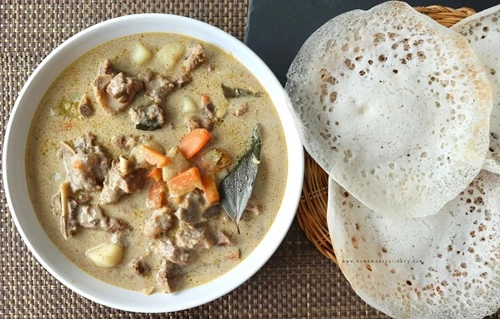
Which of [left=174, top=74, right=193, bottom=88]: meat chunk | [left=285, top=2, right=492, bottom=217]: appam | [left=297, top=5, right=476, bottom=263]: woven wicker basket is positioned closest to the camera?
[left=285, top=2, right=492, bottom=217]: appam

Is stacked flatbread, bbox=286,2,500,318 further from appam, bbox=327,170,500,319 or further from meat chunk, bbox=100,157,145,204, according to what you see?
meat chunk, bbox=100,157,145,204

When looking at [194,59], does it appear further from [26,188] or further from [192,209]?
[26,188]

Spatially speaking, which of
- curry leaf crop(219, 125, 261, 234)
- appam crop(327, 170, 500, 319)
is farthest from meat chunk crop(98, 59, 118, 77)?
appam crop(327, 170, 500, 319)

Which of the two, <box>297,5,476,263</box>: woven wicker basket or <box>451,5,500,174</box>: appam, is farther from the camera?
<box>297,5,476,263</box>: woven wicker basket

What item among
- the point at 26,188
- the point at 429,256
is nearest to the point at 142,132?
the point at 26,188

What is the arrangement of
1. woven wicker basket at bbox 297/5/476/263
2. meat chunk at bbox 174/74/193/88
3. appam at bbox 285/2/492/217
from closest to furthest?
appam at bbox 285/2/492/217
meat chunk at bbox 174/74/193/88
woven wicker basket at bbox 297/5/476/263

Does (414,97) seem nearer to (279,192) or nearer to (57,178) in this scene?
(279,192)
